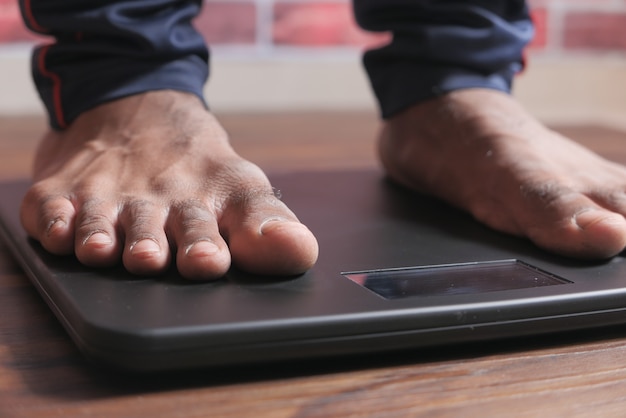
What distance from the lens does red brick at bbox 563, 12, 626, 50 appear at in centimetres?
286

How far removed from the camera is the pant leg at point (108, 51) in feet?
3.57

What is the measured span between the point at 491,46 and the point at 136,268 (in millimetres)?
694

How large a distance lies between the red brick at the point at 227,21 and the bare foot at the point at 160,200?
1457 millimetres

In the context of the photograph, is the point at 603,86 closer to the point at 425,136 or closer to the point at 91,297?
the point at 425,136

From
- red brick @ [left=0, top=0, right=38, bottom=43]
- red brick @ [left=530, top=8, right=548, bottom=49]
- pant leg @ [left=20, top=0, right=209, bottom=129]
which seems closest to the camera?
pant leg @ [left=20, top=0, right=209, bottom=129]

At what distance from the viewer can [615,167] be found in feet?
3.41

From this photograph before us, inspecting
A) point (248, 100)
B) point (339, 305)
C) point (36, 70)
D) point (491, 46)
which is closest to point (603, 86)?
point (248, 100)

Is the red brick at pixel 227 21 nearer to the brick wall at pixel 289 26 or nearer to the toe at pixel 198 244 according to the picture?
the brick wall at pixel 289 26

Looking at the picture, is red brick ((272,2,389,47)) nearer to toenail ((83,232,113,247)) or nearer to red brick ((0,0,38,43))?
red brick ((0,0,38,43))

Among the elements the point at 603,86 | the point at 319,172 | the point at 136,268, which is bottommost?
the point at 603,86

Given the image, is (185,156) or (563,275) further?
(185,156)

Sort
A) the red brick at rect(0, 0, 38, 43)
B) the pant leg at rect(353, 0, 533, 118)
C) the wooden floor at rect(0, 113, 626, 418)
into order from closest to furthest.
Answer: the wooden floor at rect(0, 113, 626, 418) < the pant leg at rect(353, 0, 533, 118) < the red brick at rect(0, 0, 38, 43)

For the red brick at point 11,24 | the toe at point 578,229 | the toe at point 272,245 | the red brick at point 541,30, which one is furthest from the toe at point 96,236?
the red brick at point 541,30

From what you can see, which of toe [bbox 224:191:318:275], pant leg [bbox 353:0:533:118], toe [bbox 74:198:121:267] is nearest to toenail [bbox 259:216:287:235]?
toe [bbox 224:191:318:275]
